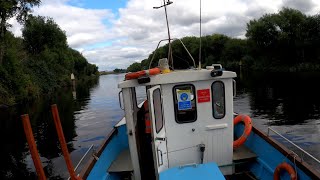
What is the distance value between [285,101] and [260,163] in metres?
19.8

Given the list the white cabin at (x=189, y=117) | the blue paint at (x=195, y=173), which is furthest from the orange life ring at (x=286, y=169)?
the blue paint at (x=195, y=173)

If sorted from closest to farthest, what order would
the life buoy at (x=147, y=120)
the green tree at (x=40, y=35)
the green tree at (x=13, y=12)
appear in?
the life buoy at (x=147, y=120), the green tree at (x=13, y=12), the green tree at (x=40, y=35)

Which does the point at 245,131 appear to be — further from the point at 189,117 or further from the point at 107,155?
the point at 107,155

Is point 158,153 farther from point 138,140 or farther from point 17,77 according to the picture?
point 17,77

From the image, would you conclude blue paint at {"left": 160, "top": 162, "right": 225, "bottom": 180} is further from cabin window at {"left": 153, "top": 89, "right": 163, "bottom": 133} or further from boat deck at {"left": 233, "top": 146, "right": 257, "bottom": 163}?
boat deck at {"left": 233, "top": 146, "right": 257, "bottom": 163}

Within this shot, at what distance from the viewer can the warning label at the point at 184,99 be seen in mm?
7523

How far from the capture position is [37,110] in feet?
101

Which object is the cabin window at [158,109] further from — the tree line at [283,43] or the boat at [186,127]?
the tree line at [283,43]

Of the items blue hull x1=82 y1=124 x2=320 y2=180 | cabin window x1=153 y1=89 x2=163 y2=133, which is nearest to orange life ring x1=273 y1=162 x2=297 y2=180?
blue hull x1=82 y1=124 x2=320 y2=180

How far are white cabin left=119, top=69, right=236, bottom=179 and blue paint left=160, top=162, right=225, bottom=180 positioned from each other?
739 millimetres

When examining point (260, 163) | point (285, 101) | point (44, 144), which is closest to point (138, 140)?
point (260, 163)

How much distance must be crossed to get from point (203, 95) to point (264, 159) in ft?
8.30

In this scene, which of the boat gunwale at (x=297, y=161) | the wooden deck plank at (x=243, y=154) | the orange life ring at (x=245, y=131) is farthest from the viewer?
the orange life ring at (x=245, y=131)

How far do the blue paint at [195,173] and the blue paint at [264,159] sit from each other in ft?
6.09
